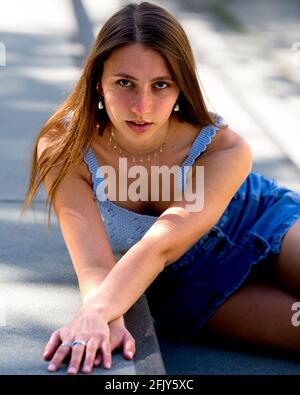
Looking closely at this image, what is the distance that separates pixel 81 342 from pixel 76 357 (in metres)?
0.04

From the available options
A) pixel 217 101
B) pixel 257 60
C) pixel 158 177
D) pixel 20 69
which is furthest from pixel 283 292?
pixel 257 60

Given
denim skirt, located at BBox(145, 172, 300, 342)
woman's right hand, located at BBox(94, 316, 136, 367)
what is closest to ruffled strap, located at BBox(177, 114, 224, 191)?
denim skirt, located at BBox(145, 172, 300, 342)

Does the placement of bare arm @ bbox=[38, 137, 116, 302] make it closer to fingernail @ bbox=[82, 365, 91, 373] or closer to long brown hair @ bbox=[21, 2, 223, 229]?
long brown hair @ bbox=[21, 2, 223, 229]

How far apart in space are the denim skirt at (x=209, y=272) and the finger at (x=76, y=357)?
0.59 meters

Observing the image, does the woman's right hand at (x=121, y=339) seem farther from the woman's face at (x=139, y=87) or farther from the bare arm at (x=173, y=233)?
the woman's face at (x=139, y=87)

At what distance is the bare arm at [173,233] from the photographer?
2.40 meters

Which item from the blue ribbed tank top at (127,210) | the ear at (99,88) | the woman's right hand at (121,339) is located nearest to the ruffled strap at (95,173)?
the blue ribbed tank top at (127,210)

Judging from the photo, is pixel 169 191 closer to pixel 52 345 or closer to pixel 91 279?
pixel 91 279

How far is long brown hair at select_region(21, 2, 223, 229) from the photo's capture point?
8.48 ft

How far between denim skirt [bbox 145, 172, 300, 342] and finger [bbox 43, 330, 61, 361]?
0.53 m

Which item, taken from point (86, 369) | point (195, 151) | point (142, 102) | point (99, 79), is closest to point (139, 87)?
point (142, 102)
